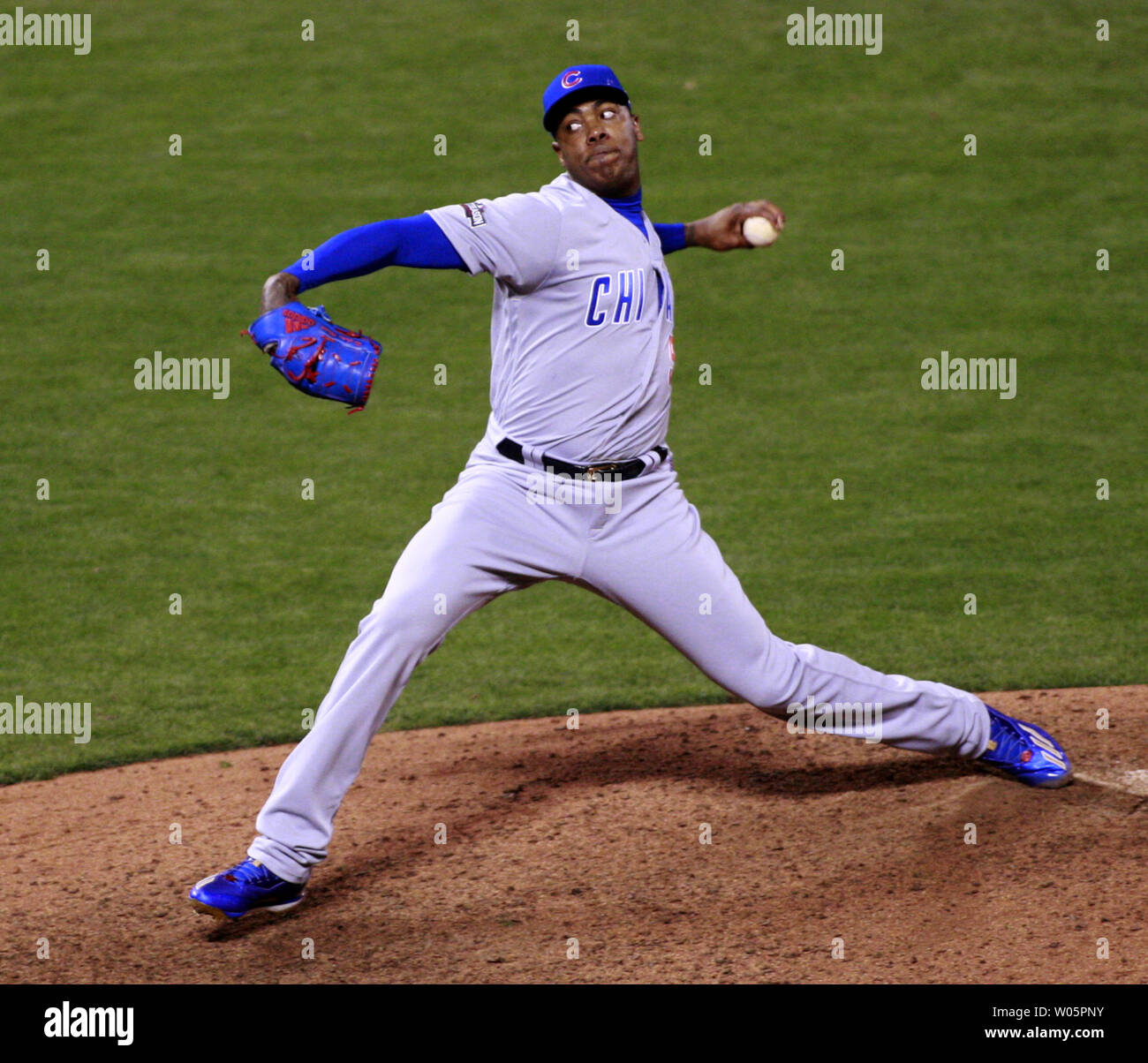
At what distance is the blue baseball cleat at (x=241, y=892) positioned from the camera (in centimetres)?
374

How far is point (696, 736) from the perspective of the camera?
5.16m

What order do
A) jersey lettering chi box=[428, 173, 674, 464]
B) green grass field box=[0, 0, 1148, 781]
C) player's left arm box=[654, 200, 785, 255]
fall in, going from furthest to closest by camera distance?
green grass field box=[0, 0, 1148, 781] → player's left arm box=[654, 200, 785, 255] → jersey lettering chi box=[428, 173, 674, 464]

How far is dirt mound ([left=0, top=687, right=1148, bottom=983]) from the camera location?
11.9 ft

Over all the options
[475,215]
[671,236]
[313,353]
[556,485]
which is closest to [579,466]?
[556,485]

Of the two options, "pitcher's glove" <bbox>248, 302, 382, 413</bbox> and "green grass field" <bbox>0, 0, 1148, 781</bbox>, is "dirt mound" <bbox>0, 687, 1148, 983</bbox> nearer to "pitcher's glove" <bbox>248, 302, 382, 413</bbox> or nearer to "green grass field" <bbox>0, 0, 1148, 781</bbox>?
"green grass field" <bbox>0, 0, 1148, 781</bbox>

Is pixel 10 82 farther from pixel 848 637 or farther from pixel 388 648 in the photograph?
pixel 388 648

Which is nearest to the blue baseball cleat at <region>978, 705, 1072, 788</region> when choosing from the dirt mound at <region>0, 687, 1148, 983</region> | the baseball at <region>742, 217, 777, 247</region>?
the dirt mound at <region>0, 687, 1148, 983</region>

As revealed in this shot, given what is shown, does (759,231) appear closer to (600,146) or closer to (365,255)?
(600,146)

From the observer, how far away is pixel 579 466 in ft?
13.0

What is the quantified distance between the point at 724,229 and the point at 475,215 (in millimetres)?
964

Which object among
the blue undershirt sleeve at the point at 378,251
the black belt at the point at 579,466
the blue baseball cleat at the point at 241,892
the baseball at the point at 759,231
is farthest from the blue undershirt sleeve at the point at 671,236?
the blue baseball cleat at the point at 241,892

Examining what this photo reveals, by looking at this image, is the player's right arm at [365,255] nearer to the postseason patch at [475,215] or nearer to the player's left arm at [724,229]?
the postseason patch at [475,215]

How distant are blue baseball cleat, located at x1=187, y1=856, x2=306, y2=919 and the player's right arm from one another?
4.69 feet

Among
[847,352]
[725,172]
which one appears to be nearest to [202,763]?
[847,352]
